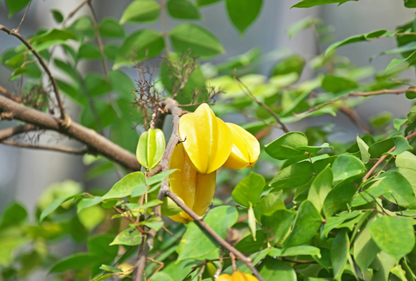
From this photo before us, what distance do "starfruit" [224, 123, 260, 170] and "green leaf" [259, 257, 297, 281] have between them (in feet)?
0.32

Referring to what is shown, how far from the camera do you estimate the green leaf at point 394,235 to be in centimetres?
20

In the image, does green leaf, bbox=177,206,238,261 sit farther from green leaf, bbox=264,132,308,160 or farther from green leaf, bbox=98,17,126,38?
green leaf, bbox=98,17,126,38

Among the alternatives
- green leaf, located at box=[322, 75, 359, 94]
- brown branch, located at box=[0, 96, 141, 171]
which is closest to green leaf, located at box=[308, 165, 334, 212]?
brown branch, located at box=[0, 96, 141, 171]

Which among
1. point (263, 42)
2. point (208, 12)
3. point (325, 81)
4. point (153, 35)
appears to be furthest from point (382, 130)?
point (208, 12)

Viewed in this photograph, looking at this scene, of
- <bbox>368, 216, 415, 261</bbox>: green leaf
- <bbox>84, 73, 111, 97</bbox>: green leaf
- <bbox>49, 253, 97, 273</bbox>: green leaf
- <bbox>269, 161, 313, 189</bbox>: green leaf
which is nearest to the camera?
<bbox>368, 216, 415, 261</bbox>: green leaf

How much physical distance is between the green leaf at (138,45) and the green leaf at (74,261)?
1.06 ft

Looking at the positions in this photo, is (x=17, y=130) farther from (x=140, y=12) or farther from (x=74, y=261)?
(x=140, y=12)

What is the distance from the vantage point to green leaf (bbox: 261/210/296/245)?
0.82 feet

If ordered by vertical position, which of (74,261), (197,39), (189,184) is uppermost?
(197,39)

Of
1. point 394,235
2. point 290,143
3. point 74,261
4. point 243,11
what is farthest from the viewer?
point 243,11

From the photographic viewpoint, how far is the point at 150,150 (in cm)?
28

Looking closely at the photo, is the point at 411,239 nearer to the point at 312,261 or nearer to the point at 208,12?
the point at 312,261

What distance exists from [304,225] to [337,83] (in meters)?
0.46

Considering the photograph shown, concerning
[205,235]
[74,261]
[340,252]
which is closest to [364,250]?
[340,252]
